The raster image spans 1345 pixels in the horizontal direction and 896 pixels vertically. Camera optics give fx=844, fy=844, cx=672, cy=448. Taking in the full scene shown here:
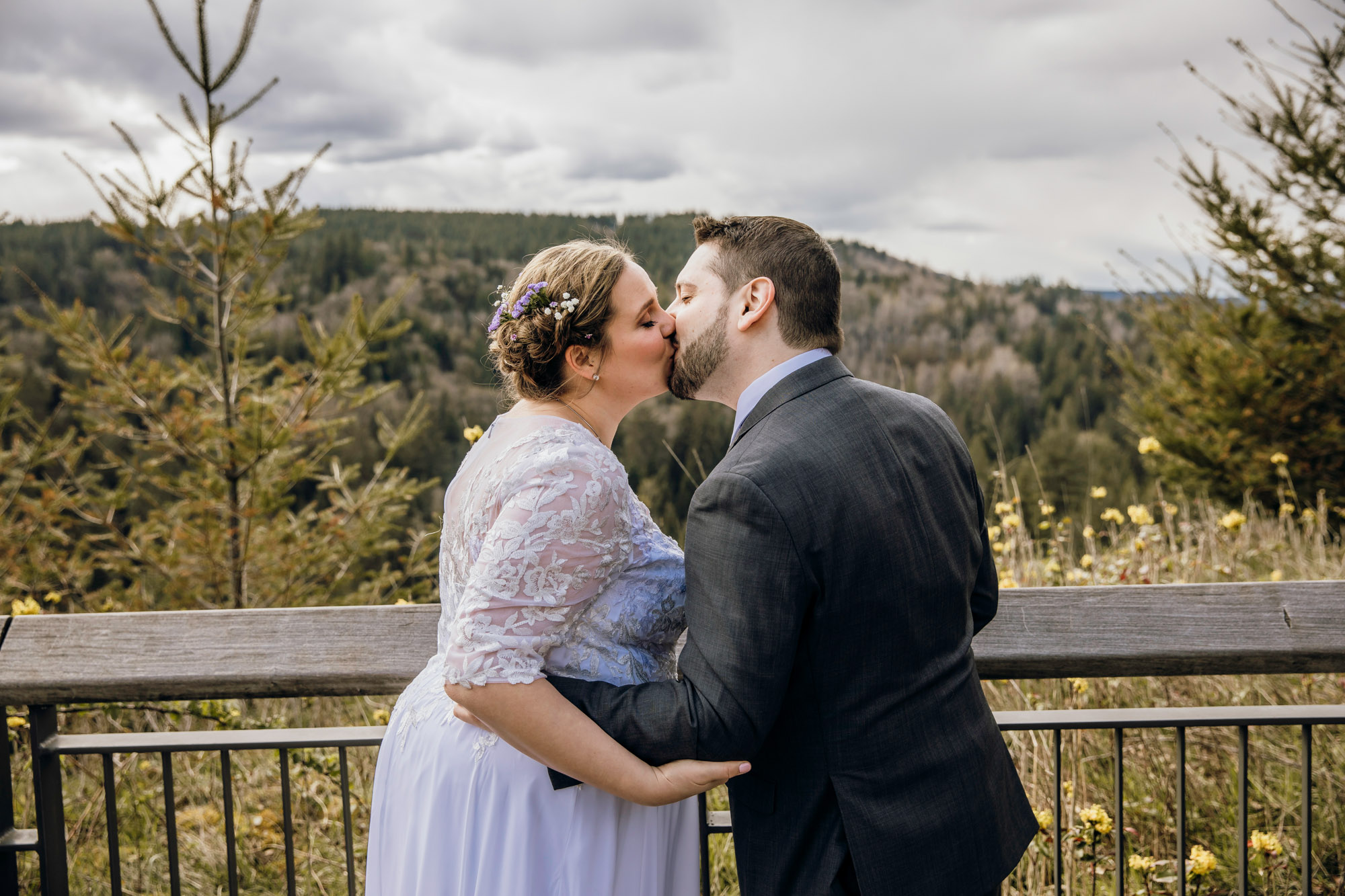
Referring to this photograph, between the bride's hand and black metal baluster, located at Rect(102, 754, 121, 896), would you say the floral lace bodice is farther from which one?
black metal baluster, located at Rect(102, 754, 121, 896)

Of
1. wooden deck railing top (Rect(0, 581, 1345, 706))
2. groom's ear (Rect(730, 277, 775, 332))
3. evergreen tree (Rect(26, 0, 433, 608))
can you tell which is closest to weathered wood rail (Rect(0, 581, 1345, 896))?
wooden deck railing top (Rect(0, 581, 1345, 706))

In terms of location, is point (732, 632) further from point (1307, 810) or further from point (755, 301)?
point (1307, 810)

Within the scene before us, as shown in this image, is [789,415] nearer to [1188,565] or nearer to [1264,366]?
[1188,565]

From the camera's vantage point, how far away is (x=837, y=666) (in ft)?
4.34

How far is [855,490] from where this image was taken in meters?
1.32

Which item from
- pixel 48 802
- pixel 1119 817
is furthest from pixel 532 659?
pixel 1119 817

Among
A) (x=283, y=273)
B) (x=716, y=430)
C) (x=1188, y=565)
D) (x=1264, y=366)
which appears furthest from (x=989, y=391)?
(x=283, y=273)

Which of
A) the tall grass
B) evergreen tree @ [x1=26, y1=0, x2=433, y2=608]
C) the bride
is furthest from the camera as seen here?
evergreen tree @ [x1=26, y1=0, x2=433, y2=608]

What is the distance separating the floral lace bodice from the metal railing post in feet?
2.53

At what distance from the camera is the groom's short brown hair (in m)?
1.61

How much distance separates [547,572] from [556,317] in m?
0.55

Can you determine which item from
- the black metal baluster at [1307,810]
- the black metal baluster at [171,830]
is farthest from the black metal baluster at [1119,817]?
the black metal baluster at [171,830]

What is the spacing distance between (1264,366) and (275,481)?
8617 mm

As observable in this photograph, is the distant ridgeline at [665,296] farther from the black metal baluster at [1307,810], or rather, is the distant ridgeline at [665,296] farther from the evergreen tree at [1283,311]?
the black metal baluster at [1307,810]
